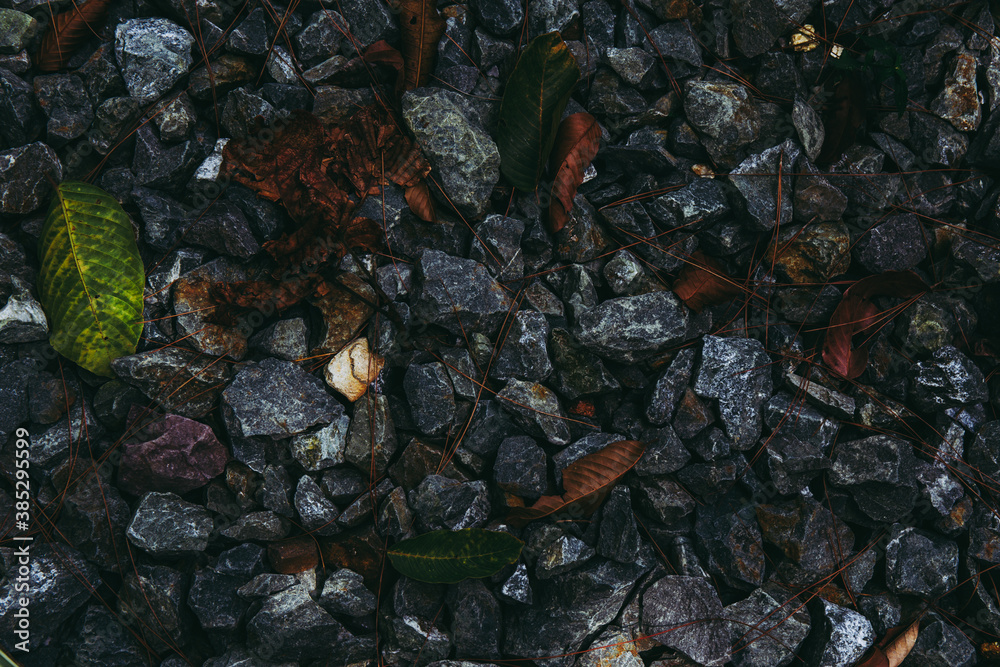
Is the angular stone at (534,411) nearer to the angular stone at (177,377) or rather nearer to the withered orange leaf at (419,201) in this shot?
the withered orange leaf at (419,201)

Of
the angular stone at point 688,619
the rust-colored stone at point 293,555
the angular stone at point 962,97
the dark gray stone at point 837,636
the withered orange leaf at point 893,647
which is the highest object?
the angular stone at point 962,97

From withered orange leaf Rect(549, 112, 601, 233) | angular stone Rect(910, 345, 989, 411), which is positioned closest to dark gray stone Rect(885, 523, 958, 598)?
angular stone Rect(910, 345, 989, 411)

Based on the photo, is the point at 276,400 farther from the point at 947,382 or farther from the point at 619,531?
the point at 947,382

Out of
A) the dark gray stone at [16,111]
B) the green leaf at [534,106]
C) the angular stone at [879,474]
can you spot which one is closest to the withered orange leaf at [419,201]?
the green leaf at [534,106]

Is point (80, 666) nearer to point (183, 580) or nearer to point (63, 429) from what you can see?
point (183, 580)

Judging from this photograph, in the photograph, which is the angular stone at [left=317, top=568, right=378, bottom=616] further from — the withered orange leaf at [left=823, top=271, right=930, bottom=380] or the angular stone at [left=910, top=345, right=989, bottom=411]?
the angular stone at [left=910, top=345, right=989, bottom=411]

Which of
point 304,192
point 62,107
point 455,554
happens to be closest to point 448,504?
point 455,554
